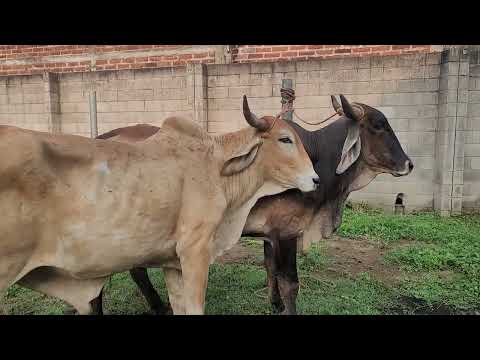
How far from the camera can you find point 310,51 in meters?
6.38

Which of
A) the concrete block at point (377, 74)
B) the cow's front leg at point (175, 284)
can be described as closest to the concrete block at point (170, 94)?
the concrete block at point (377, 74)

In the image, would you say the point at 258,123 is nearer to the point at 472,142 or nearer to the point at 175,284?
the point at 175,284

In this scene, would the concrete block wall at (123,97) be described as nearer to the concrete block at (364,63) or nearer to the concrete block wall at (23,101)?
the concrete block wall at (23,101)

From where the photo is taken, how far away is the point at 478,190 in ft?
18.9

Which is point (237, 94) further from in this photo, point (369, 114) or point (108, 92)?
point (369, 114)

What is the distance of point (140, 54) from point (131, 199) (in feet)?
18.4

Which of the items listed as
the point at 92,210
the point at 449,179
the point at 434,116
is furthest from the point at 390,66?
the point at 92,210

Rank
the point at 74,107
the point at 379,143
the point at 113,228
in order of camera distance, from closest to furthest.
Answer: the point at 113,228
the point at 379,143
the point at 74,107

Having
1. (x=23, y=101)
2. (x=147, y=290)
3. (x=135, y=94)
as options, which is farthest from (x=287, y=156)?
(x=23, y=101)

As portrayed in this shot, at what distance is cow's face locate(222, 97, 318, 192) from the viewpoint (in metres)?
2.31

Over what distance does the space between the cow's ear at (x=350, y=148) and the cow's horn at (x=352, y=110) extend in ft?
0.18

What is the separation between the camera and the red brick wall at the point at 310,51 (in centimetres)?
616

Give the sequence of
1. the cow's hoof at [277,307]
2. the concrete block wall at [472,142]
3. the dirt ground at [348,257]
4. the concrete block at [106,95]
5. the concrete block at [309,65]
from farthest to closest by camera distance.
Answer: the concrete block at [106,95] < the concrete block at [309,65] < the concrete block wall at [472,142] < the dirt ground at [348,257] < the cow's hoof at [277,307]

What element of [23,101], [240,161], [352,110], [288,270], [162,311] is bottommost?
[162,311]
